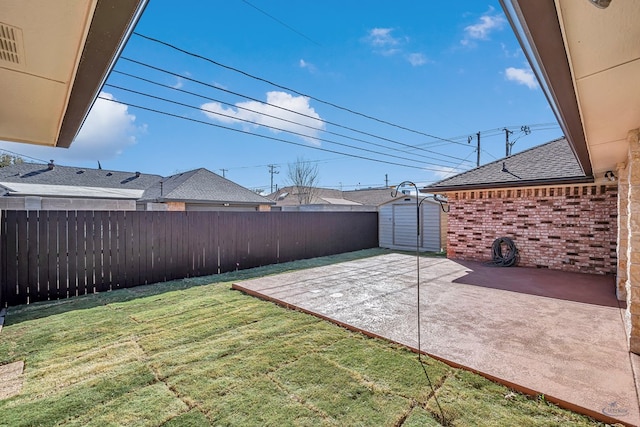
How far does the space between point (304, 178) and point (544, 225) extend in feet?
81.4

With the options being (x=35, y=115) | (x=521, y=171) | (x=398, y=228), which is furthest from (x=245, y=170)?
(x=35, y=115)

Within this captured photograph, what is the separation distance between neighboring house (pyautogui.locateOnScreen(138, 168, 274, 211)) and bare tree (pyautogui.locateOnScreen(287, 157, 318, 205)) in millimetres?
12729

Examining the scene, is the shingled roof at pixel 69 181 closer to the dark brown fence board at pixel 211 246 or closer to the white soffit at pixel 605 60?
the dark brown fence board at pixel 211 246

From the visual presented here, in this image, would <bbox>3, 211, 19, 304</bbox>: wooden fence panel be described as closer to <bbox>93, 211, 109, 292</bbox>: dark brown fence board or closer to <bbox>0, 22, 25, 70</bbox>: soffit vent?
<bbox>93, 211, 109, 292</bbox>: dark brown fence board

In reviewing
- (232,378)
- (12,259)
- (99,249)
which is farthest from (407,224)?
(12,259)

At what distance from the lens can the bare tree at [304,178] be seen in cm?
3069

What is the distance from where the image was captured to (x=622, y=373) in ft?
8.78

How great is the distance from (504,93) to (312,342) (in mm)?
14289

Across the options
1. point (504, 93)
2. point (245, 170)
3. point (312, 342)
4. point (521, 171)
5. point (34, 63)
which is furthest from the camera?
point (245, 170)

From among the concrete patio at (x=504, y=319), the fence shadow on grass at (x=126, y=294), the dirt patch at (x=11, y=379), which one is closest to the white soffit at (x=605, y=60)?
→ the concrete patio at (x=504, y=319)

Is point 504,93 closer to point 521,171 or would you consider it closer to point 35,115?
point 521,171

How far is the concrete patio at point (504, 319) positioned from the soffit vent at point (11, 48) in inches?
149

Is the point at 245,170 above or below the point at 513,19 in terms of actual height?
above

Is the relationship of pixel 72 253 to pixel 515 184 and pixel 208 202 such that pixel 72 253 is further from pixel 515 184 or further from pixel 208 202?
pixel 208 202
